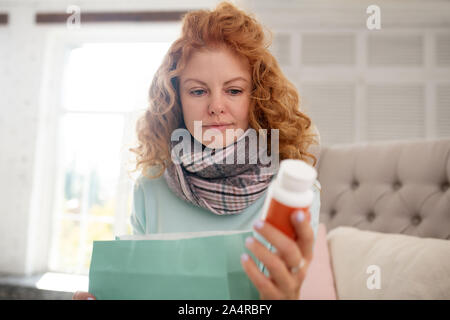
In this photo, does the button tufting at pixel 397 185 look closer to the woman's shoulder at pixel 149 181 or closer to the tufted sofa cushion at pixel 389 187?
the tufted sofa cushion at pixel 389 187

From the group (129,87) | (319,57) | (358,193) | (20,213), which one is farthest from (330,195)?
(20,213)

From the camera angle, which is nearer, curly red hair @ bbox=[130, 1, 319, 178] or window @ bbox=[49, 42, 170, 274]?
curly red hair @ bbox=[130, 1, 319, 178]

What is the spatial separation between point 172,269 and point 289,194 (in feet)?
0.60

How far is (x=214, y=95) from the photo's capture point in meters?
0.55

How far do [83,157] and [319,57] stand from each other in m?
2.25

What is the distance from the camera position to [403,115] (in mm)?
2342

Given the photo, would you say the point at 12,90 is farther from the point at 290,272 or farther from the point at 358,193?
the point at 290,272

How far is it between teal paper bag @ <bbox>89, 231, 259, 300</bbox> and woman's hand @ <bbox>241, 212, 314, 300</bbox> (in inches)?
1.3

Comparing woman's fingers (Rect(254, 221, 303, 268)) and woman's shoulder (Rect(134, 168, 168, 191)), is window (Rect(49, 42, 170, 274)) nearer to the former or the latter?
woman's shoulder (Rect(134, 168, 168, 191))

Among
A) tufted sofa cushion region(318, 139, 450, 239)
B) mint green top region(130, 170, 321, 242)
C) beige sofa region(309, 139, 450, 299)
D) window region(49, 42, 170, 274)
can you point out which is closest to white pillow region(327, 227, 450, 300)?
beige sofa region(309, 139, 450, 299)

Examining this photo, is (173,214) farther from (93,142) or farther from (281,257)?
(93,142)

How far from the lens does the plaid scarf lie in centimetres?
59

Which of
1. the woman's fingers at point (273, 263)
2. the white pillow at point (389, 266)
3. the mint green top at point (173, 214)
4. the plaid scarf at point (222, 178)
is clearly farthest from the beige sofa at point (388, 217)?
the woman's fingers at point (273, 263)

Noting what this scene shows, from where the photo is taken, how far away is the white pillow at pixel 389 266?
72 centimetres
